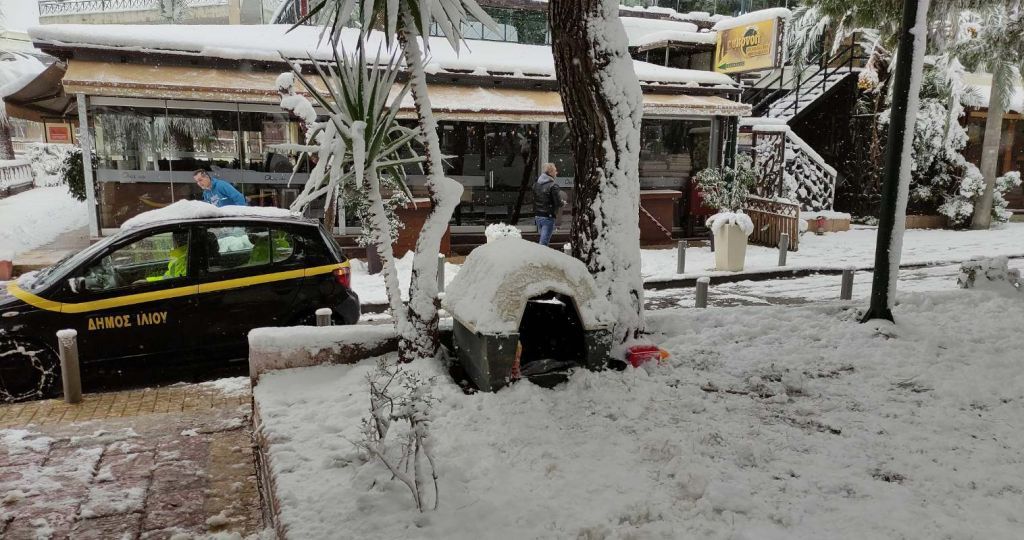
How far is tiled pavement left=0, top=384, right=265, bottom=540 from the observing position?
12.1 ft

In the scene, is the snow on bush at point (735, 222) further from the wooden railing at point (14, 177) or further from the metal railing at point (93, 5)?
the metal railing at point (93, 5)

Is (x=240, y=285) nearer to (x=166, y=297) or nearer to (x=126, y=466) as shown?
(x=166, y=297)

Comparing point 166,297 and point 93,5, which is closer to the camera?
point 166,297

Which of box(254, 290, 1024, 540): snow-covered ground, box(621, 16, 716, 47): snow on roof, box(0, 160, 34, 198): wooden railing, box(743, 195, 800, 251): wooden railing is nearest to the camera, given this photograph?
box(254, 290, 1024, 540): snow-covered ground

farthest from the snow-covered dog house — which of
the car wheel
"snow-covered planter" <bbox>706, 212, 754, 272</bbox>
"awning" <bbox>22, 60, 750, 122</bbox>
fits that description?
"awning" <bbox>22, 60, 750, 122</bbox>

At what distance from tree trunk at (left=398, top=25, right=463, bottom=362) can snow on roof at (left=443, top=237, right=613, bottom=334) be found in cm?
20

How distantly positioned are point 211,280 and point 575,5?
4.15 m

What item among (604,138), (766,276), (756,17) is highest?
(756,17)

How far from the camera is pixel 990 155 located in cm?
1825

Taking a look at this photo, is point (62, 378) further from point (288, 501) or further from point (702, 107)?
point (702, 107)

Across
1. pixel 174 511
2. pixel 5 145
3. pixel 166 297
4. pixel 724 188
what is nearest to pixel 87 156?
pixel 166 297

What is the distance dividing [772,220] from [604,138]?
437 inches

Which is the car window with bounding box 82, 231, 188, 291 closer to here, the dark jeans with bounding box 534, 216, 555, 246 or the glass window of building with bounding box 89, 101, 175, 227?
the glass window of building with bounding box 89, 101, 175, 227

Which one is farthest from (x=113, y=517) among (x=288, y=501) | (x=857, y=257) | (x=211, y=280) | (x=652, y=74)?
(x=652, y=74)
